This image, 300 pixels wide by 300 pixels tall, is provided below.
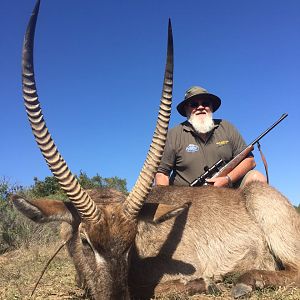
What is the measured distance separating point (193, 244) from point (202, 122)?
13.1ft

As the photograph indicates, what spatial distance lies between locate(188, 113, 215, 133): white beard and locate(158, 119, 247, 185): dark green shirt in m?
0.12

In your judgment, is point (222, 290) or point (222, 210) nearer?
point (222, 290)

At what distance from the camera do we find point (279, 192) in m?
6.86

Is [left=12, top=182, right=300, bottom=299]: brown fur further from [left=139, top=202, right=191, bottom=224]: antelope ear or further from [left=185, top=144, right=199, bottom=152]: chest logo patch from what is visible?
[left=185, top=144, right=199, bottom=152]: chest logo patch

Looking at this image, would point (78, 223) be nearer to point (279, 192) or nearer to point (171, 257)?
point (171, 257)

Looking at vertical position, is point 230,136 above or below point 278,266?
above

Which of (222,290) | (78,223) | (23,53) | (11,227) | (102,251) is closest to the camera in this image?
(23,53)

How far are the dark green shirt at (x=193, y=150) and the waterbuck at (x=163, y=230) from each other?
7.10 ft

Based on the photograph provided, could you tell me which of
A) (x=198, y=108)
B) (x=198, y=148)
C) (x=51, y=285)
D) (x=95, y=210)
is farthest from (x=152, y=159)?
(x=198, y=108)

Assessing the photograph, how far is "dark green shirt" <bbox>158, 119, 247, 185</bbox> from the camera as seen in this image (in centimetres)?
914

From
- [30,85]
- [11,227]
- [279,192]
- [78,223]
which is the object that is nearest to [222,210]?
[279,192]

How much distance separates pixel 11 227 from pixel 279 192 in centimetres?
882

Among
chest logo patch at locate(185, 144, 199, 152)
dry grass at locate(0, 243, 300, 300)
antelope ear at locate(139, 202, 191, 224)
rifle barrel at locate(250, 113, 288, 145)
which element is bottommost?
dry grass at locate(0, 243, 300, 300)

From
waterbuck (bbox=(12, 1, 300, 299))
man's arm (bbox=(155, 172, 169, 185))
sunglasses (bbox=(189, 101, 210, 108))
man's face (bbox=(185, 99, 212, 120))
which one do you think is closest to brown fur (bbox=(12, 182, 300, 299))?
waterbuck (bbox=(12, 1, 300, 299))
